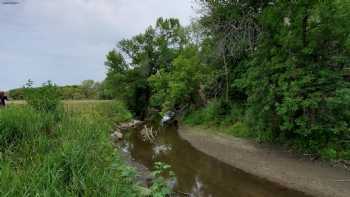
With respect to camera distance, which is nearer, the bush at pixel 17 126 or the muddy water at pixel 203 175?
the bush at pixel 17 126

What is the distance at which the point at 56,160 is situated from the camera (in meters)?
2.89

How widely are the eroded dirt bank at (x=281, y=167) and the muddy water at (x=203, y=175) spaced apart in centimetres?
33

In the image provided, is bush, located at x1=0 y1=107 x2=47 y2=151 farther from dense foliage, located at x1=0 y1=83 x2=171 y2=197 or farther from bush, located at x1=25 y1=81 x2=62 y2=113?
bush, located at x1=25 y1=81 x2=62 y2=113

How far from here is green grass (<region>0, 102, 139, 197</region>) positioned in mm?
2357

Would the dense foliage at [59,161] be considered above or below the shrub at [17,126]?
below

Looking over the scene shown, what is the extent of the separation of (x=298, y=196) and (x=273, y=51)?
466cm

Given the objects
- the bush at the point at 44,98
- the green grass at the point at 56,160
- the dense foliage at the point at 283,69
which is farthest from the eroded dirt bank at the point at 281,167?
the bush at the point at 44,98

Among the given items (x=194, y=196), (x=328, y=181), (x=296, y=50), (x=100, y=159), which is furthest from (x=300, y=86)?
(x=100, y=159)

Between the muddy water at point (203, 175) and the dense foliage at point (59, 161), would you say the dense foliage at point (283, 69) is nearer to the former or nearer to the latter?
the muddy water at point (203, 175)

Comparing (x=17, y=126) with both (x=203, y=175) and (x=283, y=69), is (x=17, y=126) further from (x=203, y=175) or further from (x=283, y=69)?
(x=283, y=69)

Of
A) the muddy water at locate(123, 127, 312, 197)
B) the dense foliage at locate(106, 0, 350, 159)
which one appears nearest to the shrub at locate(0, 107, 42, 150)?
the muddy water at locate(123, 127, 312, 197)

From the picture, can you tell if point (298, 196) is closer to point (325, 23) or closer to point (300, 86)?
point (300, 86)

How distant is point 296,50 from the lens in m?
6.86

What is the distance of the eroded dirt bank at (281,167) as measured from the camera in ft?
16.6
